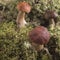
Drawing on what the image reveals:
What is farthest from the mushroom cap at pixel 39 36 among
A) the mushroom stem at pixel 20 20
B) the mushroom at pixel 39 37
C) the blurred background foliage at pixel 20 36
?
the mushroom stem at pixel 20 20

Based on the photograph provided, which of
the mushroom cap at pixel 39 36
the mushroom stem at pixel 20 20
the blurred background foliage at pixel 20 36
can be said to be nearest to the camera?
the mushroom cap at pixel 39 36

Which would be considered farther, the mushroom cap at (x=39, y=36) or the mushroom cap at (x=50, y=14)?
the mushroom cap at (x=50, y=14)

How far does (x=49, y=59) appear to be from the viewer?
2732 mm

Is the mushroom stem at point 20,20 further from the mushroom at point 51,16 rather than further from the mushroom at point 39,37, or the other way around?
the mushroom at point 39,37

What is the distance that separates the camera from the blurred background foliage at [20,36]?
2.70m

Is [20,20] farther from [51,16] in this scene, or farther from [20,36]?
[51,16]

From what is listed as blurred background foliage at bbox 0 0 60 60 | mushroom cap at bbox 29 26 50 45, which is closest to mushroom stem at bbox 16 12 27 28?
blurred background foliage at bbox 0 0 60 60

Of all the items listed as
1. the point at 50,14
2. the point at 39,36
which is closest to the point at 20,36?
the point at 39,36

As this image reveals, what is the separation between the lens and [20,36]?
2844 mm

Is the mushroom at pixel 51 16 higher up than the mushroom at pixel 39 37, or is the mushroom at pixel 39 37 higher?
the mushroom at pixel 51 16

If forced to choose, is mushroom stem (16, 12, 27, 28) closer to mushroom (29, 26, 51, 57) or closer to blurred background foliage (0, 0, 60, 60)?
blurred background foliage (0, 0, 60, 60)

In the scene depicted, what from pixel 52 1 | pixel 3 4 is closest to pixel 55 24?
pixel 52 1

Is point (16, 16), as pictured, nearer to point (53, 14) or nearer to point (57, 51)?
point (53, 14)

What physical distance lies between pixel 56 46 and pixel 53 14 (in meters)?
0.62
